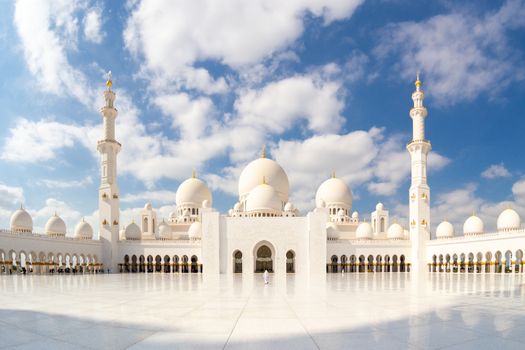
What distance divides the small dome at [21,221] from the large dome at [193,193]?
18.2 m

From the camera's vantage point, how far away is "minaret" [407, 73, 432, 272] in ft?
122

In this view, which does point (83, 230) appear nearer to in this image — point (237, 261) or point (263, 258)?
point (237, 261)

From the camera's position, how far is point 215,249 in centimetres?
3516

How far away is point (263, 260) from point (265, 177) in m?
9.85

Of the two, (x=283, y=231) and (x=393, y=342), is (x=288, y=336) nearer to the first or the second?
(x=393, y=342)

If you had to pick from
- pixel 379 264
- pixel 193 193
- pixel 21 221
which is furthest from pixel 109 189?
pixel 379 264

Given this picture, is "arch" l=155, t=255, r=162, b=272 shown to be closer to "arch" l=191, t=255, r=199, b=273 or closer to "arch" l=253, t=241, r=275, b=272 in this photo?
"arch" l=191, t=255, r=199, b=273

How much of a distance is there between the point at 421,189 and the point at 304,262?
44.6 feet

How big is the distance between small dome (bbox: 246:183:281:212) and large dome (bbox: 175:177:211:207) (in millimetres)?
10297

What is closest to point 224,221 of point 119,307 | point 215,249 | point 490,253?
point 215,249

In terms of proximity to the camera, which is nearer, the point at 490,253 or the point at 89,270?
the point at 490,253

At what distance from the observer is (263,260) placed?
126 feet

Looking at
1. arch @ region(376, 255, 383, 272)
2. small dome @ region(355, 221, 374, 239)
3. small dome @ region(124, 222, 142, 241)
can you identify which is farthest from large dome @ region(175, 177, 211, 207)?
arch @ region(376, 255, 383, 272)

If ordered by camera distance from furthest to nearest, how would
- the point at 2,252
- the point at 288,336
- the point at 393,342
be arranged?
the point at 2,252 < the point at 288,336 < the point at 393,342
